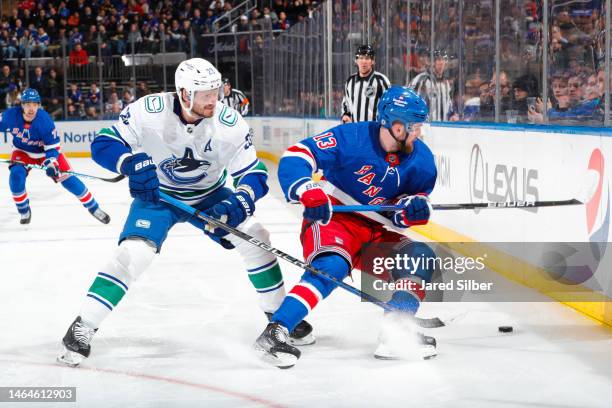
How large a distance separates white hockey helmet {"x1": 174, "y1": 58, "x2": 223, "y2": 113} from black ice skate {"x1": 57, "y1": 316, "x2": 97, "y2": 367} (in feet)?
2.76

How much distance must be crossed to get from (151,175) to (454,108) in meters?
3.38

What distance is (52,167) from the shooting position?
7078 millimetres

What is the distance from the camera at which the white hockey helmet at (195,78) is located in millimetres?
3094

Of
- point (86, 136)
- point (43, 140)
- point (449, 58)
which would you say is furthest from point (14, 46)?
point (449, 58)

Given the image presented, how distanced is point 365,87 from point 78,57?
33.1ft

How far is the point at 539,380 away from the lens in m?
2.82

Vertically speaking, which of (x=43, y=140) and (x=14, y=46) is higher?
(x=14, y=46)

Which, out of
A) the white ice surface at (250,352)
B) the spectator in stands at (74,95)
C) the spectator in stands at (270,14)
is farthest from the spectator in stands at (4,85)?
the white ice surface at (250,352)

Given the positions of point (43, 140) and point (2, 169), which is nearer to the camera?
point (43, 140)

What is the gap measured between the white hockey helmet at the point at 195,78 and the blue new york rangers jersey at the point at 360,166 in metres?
0.36

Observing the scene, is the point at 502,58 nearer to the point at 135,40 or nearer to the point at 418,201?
the point at 418,201

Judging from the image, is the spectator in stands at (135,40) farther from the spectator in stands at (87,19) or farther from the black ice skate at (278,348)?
the black ice skate at (278,348)

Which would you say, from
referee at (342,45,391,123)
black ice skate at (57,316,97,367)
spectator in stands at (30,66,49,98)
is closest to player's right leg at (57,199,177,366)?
black ice skate at (57,316,97,367)

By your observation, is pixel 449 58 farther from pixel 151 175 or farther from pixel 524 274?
pixel 151 175
